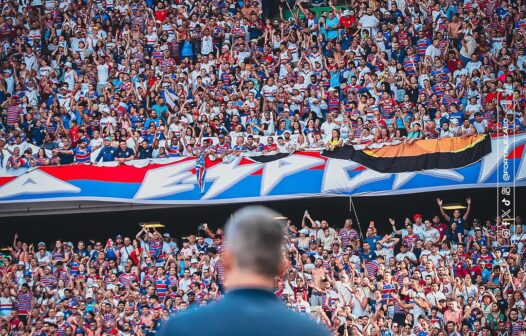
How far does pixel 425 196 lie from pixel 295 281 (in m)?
4.54

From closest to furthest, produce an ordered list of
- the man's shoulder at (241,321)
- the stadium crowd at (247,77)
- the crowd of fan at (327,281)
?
the man's shoulder at (241,321) < the crowd of fan at (327,281) < the stadium crowd at (247,77)

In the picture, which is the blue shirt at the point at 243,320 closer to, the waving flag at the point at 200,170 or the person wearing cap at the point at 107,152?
the waving flag at the point at 200,170

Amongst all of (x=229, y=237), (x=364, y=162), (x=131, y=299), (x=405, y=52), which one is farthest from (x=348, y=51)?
(x=229, y=237)

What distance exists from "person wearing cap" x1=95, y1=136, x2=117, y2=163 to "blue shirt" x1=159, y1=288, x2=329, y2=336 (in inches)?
800

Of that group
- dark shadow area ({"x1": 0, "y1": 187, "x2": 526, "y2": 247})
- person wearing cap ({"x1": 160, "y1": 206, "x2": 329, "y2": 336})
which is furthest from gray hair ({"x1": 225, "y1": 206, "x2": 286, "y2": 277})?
dark shadow area ({"x1": 0, "y1": 187, "x2": 526, "y2": 247})

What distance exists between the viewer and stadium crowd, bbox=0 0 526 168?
21.5m

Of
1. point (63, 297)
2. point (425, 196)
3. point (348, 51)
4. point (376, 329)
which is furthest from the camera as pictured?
point (348, 51)

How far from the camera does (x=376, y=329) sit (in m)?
17.1

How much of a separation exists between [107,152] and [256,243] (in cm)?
2043

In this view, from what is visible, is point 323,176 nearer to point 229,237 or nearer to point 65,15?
point 65,15

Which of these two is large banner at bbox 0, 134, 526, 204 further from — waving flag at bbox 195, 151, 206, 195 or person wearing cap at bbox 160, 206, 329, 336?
person wearing cap at bbox 160, 206, 329, 336

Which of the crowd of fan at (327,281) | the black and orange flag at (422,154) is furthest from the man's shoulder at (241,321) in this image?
the black and orange flag at (422,154)

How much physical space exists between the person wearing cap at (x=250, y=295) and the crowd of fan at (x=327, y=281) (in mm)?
14215

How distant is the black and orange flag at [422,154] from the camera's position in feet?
66.5
